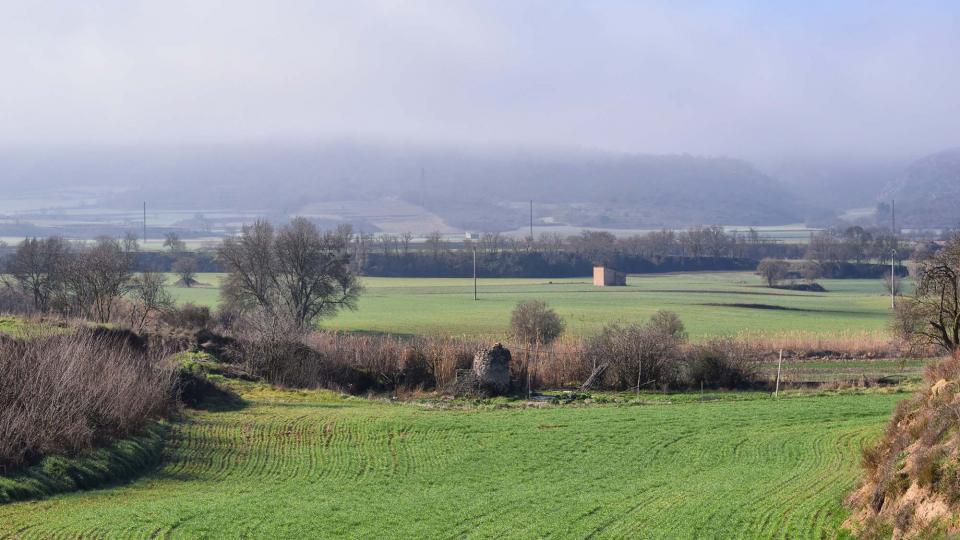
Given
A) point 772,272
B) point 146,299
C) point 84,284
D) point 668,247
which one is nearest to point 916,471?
point 146,299

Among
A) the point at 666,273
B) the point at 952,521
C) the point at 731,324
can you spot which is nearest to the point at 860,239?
the point at 666,273

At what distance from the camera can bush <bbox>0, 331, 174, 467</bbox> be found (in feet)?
68.8

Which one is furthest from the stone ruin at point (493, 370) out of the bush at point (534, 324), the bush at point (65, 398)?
the bush at point (534, 324)

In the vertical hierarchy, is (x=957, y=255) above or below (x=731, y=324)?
above

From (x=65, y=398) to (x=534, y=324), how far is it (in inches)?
1511

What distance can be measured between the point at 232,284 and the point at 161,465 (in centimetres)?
4717

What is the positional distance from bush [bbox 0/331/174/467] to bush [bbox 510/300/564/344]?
31.0 m

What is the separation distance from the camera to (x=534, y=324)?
5888 centimetres

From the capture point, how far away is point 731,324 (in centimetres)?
7119

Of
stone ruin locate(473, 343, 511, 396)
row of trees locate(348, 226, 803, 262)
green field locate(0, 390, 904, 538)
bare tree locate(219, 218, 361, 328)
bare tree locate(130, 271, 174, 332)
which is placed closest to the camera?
green field locate(0, 390, 904, 538)

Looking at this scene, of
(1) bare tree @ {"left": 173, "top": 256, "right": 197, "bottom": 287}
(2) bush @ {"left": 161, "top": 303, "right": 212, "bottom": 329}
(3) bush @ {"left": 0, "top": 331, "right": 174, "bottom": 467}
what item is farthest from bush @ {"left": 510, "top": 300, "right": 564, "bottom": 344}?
(1) bare tree @ {"left": 173, "top": 256, "right": 197, "bottom": 287}

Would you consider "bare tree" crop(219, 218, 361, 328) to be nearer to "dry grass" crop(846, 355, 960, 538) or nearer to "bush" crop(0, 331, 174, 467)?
"bush" crop(0, 331, 174, 467)

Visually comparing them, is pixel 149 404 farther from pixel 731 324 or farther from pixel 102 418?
pixel 731 324

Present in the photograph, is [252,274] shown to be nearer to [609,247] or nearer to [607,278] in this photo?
[607,278]
